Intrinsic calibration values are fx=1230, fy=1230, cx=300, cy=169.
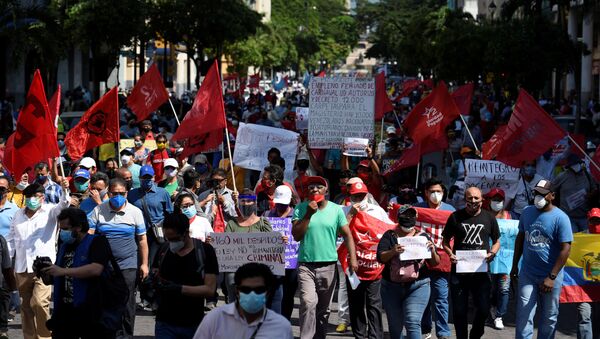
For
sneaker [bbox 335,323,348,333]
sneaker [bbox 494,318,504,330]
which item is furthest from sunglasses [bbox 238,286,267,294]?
sneaker [bbox 494,318,504,330]

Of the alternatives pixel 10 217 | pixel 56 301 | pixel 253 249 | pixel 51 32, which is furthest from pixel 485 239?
pixel 51 32

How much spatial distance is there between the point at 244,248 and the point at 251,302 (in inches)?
132

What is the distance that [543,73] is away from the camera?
37969 millimetres

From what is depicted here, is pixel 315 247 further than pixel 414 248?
Yes

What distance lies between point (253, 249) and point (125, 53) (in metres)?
38.8

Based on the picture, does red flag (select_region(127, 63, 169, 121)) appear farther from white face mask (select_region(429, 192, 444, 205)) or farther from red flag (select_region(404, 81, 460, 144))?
white face mask (select_region(429, 192, 444, 205))

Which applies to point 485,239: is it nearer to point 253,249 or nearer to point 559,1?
point 253,249

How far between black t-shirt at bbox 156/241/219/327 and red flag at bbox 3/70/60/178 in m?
5.12

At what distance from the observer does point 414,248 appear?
9.52 m

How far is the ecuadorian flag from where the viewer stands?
9.97m

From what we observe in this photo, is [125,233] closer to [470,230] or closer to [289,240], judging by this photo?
[289,240]

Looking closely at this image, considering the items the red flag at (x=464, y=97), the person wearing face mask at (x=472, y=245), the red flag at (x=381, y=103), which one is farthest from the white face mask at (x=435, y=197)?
the red flag at (x=464, y=97)

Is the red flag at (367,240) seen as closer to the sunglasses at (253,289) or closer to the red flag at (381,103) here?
the sunglasses at (253,289)

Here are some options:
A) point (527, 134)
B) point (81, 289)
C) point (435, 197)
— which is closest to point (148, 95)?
point (527, 134)
